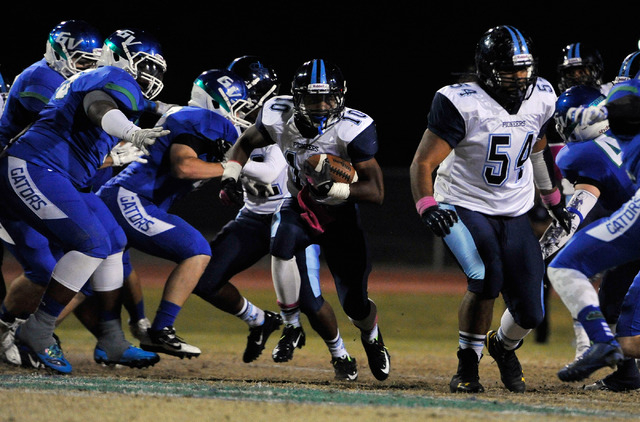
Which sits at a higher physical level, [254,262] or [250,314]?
[254,262]

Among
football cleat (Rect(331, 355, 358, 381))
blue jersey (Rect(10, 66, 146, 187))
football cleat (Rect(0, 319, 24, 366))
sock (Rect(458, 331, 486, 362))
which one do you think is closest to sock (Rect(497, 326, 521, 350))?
sock (Rect(458, 331, 486, 362))

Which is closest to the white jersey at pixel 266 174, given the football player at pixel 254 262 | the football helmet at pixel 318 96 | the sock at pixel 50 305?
the football player at pixel 254 262

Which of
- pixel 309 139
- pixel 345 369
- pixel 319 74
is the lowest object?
pixel 345 369

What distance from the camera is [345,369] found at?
217 inches

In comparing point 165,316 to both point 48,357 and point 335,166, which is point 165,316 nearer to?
point 48,357

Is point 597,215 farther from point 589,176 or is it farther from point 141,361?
point 141,361

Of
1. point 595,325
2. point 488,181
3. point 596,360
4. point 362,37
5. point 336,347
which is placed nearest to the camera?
point 596,360

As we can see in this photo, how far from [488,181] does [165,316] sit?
6.46 ft

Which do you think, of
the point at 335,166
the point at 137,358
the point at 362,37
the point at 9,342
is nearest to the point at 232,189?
the point at 335,166

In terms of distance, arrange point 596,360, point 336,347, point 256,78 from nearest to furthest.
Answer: point 596,360 → point 336,347 → point 256,78

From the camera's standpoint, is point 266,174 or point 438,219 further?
point 266,174

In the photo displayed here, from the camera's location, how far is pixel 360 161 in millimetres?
5141

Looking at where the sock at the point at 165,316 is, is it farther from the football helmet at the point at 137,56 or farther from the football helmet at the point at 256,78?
the football helmet at the point at 256,78

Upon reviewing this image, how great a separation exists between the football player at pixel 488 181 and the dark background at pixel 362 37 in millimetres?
9377
